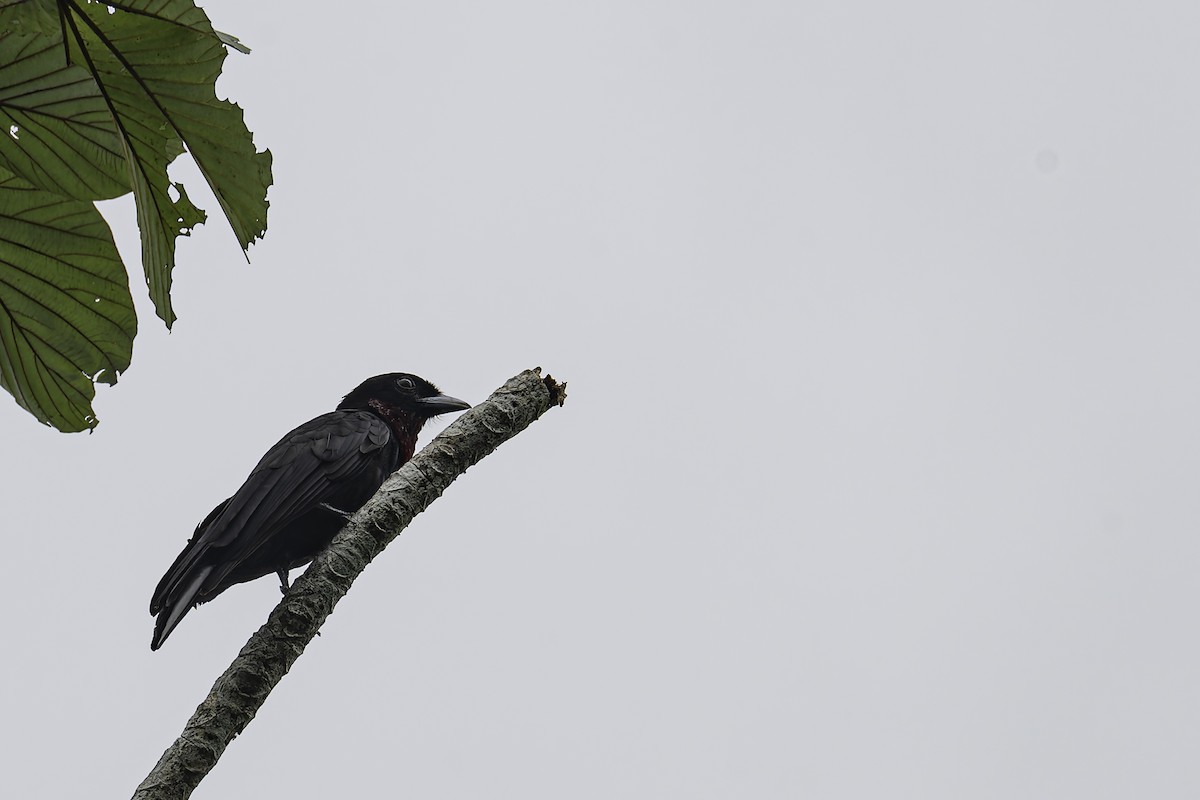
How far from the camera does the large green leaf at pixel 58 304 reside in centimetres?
119

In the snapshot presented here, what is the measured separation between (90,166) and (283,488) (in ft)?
10.2

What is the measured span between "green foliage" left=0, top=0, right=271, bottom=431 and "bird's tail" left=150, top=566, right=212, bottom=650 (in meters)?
2.71

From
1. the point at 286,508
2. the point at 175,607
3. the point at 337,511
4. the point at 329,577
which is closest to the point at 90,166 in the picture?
the point at 329,577

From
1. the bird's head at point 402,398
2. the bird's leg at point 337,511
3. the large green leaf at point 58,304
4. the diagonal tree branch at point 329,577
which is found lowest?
the large green leaf at point 58,304

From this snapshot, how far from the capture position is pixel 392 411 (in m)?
5.45

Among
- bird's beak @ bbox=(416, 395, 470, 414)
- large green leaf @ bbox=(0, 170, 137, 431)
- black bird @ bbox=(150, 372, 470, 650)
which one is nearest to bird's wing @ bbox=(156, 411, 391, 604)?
black bird @ bbox=(150, 372, 470, 650)

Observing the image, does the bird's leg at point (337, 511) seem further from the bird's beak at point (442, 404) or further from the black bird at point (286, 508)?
the bird's beak at point (442, 404)

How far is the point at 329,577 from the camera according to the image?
287 cm

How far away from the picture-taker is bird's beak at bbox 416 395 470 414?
541 cm

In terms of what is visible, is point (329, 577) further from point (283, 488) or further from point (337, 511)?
point (337, 511)

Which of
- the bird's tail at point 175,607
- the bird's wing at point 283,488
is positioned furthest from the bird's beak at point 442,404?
the bird's tail at point 175,607

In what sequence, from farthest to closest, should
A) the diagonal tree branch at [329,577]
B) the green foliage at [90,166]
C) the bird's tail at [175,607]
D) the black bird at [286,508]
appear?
the black bird at [286,508] → the bird's tail at [175,607] → the diagonal tree branch at [329,577] → the green foliage at [90,166]

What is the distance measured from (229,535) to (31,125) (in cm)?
298

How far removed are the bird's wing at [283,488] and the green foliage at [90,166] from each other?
9.06 ft
